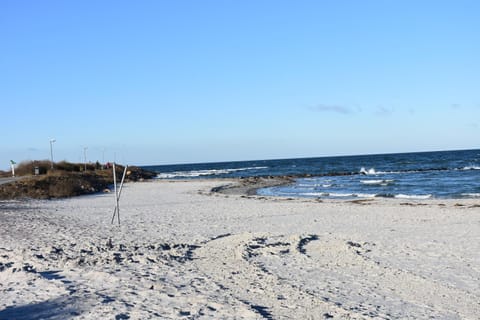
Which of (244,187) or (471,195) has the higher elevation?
(244,187)

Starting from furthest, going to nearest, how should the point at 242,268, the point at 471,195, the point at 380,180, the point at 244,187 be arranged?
the point at 380,180, the point at 244,187, the point at 471,195, the point at 242,268

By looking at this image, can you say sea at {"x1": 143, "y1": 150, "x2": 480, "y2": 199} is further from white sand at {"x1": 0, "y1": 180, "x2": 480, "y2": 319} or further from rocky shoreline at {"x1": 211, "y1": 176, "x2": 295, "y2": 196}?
white sand at {"x1": 0, "y1": 180, "x2": 480, "y2": 319}

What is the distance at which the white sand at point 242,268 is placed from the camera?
652cm

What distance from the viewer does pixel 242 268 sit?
8.88m

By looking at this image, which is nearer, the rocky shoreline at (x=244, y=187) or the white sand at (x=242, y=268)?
the white sand at (x=242, y=268)

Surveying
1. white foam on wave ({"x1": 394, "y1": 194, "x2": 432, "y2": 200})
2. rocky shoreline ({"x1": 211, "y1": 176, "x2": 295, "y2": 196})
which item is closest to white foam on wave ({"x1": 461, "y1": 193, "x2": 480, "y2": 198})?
white foam on wave ({"x1": 394, "y1": 194, "x2": 432, "y2": 200})

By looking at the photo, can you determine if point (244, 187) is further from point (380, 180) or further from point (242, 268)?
point (242, 268)

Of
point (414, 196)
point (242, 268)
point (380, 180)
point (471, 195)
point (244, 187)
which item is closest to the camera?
point (242, 268)

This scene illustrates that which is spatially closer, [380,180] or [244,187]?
[244,187]

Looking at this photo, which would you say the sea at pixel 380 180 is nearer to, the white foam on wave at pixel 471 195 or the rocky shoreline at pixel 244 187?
the white foam on wave at pixel 471 195

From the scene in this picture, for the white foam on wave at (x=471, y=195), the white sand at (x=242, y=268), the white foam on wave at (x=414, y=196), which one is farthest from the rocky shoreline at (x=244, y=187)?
the white sand at (x=242, y=268)

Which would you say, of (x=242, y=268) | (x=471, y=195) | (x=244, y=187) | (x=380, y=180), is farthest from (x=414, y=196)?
(x=242, y=268)

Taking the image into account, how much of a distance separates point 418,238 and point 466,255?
223 cm

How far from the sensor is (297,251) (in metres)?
10.5
